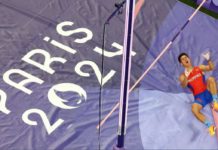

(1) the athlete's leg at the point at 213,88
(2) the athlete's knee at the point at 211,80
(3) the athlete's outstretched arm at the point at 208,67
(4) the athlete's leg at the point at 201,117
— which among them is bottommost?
(4) the athlete's leg at the point at 201,117

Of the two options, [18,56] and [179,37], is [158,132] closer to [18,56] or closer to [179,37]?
[179,37]

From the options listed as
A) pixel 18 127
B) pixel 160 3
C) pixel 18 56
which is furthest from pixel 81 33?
pixel 18 127

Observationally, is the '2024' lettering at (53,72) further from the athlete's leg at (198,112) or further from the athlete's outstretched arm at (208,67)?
the athlete's leg at (198,112)

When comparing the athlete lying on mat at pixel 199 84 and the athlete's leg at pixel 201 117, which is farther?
the athlete lying on mat at pixel 199 84

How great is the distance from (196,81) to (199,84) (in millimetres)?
30

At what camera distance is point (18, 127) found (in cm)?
286

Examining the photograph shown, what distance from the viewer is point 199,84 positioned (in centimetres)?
306

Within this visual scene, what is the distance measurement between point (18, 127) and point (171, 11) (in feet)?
5.79

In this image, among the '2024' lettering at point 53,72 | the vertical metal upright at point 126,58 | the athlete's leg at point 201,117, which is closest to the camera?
the vertical metal upright at point 126,58

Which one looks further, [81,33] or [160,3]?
[160,3]

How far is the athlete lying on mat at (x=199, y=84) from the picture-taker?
3000mm

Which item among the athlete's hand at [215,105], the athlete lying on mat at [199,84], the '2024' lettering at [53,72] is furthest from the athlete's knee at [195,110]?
the '2024' lettering at [53,72]

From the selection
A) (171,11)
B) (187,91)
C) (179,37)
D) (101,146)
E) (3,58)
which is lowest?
(101,146)

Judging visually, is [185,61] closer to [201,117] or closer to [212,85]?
[212,85]
